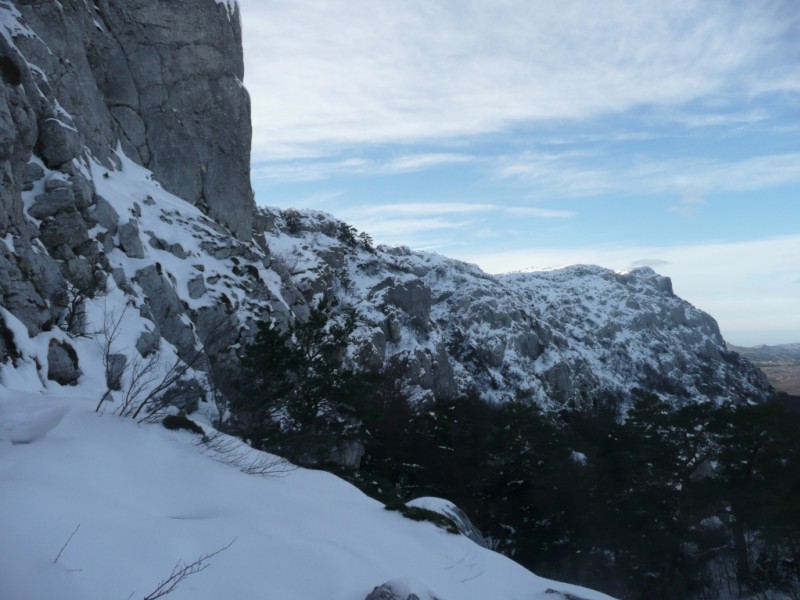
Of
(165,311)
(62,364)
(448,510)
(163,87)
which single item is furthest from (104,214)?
(448,510)

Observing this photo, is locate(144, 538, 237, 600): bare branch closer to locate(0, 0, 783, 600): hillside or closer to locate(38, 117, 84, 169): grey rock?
locate(0, 0, 783, 600): hillside

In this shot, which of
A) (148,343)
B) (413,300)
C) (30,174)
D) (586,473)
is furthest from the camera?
(413,300)

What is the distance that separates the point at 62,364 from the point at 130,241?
30.0 feet

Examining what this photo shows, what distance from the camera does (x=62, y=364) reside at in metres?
13.4

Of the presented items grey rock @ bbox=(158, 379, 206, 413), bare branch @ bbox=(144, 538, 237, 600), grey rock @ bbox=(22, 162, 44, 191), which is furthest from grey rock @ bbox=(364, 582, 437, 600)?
grey rock @ bbox=(22, 162, 44, 191)

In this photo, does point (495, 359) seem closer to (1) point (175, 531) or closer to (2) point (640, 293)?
(1) point (175, 531)

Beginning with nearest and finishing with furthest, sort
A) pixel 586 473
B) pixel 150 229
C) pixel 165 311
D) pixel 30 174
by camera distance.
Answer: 1. pixel 30 174
2. pixel 165 311
3. pixel 150 229
4. pixel 586 473

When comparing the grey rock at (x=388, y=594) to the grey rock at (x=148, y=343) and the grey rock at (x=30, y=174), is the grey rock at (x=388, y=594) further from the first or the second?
the grey rock at (x=30, y=174)

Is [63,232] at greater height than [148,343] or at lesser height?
greater

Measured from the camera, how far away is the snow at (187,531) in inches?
183

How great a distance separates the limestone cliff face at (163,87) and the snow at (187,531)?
20686 millimetres

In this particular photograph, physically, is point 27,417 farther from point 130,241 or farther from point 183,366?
point 130,241

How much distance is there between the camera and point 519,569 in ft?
33.6

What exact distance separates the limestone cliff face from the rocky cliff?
83 mm
